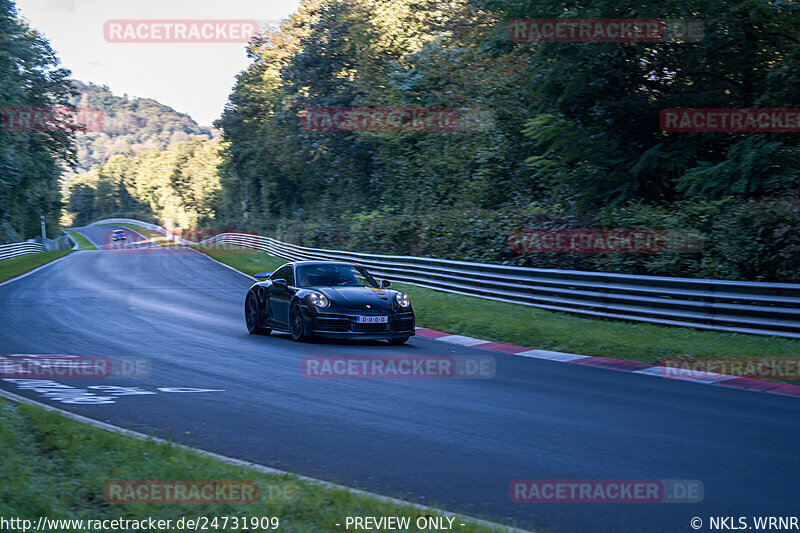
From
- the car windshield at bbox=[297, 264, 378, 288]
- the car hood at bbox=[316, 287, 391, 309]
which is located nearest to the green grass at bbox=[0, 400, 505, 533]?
the car hood at bbox=[316, 287, 391, 309]

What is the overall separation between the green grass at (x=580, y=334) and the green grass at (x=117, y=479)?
25.2 feet

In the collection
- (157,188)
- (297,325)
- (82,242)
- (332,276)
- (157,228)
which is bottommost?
(82,242)

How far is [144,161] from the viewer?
144750mm

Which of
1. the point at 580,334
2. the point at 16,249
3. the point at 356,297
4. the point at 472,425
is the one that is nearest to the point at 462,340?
the point at 580,334

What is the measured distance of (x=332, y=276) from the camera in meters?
13.6

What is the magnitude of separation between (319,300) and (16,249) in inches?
1571

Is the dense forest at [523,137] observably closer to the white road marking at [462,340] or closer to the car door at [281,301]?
the white road marking at [462,340]

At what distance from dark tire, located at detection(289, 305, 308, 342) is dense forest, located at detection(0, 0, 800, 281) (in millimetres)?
6997

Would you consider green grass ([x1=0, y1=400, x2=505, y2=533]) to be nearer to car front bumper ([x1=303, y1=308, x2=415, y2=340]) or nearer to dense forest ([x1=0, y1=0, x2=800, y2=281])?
car front bumper ([x1=303, y1=308, x2=415, y2=340])

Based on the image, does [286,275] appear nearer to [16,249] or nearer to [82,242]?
[16,249]

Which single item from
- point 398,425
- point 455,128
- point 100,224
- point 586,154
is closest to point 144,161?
point 100,224

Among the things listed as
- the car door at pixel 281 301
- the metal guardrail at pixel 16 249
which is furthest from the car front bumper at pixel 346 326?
the metal guardrail at pixel 16 249

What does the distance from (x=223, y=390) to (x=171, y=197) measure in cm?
11107

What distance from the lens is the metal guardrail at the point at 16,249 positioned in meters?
42.3
